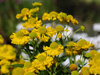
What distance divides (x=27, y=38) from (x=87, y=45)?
0.80 feet

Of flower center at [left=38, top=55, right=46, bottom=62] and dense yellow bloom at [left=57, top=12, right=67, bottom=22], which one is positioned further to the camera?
dense yellow bloom at [left=57, top=12, right=67, bottom=22]

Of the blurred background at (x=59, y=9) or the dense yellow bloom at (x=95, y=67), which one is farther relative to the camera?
the blurred background at (x=59, y=9)

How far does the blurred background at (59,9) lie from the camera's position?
128 inches

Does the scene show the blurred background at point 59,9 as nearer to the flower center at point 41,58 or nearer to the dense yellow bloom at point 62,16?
the dense yellow bloom at point 62,16

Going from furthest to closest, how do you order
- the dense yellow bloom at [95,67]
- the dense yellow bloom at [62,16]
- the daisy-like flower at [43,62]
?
the dense yellow bloom at [62,16], the daisy-like flower at [43,62], the dense yellow bloom at [95,67]

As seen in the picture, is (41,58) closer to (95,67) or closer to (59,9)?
(95,67)

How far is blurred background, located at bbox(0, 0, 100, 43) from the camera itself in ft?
10.6

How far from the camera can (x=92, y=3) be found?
15.4 feet

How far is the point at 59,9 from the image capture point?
4.41 m

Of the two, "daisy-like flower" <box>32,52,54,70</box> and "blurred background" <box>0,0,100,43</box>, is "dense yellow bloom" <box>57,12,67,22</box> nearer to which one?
"daisy-like flower" <box>32,52,54,70</box>

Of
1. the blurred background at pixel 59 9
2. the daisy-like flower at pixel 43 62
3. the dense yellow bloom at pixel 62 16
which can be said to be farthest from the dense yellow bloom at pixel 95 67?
the blurred background at pixel 59 9

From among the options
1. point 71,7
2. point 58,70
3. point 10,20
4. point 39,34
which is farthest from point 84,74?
point 71,7

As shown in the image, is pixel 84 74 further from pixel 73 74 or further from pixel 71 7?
pixel 71 7

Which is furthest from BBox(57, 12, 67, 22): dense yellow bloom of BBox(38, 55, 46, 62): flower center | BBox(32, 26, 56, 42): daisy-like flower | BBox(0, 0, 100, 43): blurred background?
BBox(0, 0, 100, 43): blurred background
